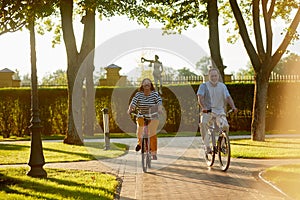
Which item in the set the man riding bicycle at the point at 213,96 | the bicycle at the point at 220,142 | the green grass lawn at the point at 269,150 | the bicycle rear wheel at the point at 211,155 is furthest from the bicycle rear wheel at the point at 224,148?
the green grass lawn at the point at 269,150

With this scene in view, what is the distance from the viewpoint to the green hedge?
→ 2745 cm

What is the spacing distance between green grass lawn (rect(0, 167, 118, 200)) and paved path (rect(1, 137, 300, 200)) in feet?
1.07

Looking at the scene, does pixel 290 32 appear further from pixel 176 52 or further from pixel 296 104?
pixel 296 104

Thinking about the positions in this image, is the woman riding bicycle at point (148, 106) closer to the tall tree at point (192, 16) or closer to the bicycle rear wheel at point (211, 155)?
the bicycle rear wheel at point (211, 155)

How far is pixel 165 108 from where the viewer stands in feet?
92.2

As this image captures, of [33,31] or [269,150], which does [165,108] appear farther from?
[33,31]

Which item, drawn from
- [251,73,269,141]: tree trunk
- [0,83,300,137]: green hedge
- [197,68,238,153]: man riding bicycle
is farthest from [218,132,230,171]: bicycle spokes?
[0,83,300,137]: green hedge

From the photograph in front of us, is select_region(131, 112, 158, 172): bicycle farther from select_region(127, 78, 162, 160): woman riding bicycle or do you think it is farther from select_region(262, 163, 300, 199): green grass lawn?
select_region(262, 163, 300, 199): green grass lawn

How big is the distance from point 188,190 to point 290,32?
1110 cm

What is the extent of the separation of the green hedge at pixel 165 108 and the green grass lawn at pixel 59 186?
1651 centimetres

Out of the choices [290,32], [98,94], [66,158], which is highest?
[290,32]

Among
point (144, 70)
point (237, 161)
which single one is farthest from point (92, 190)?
point (144, 70)

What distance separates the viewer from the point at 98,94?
2836cm

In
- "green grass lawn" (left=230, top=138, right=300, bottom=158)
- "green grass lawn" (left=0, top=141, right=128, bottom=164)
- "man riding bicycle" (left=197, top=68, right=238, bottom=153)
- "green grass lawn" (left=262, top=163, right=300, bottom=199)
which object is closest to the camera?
"green grass lawn" (left=262, top=163, right=300, bottom=199)
